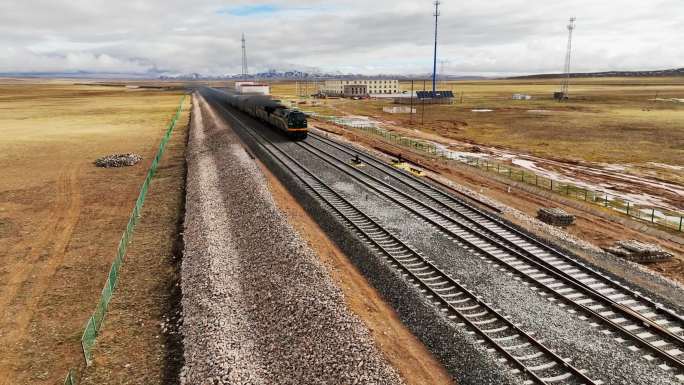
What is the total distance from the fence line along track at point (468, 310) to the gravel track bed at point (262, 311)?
3180 mm

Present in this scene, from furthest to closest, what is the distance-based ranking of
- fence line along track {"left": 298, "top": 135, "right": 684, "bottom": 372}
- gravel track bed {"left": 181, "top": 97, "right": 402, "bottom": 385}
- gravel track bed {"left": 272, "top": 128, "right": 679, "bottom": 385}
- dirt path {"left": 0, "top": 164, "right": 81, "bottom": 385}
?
1. dirt path {"left": 0, "top": 164, "right": 81, "bottom": 385}
2. fence line along track {"left": 298, "top": 135, "right": 684, "bottom": 372}
3. gravel track bed {"left": 272, "top": 128, "right": 679, "bottom": 385}
4. gravel track bed {"left": 181, "top": 97, "right": 402, "bottom": 385}

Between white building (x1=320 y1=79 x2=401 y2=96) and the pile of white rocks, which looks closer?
the pile of white rocks

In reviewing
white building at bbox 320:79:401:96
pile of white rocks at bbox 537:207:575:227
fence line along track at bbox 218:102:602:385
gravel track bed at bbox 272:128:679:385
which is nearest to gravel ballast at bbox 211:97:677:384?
gravel track bed at bbox 272:128:679:385

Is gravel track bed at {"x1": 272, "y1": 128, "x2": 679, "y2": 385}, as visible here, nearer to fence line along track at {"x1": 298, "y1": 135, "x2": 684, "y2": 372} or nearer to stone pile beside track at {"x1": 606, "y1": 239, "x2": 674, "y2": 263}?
fence line along track at {"x1": 298, "y1": 135, "x2": 684, "y2": 372}

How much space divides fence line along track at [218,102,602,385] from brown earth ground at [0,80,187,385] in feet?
37.8

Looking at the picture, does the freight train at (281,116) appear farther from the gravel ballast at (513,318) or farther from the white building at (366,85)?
the white building at (366,85)

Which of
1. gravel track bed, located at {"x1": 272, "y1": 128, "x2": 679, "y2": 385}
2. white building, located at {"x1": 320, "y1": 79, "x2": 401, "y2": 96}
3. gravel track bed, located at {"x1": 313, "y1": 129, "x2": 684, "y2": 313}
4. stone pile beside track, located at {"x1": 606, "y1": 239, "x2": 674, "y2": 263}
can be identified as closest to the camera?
gravel track bed, located at {"x1": 272, "y1": 128, "x2": 679, "y2": 385}

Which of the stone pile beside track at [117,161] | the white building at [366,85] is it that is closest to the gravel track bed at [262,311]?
the stone pile beside track at [117,161]

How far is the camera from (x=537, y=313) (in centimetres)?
1348

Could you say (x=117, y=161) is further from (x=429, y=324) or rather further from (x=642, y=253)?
(x=642, y=253)

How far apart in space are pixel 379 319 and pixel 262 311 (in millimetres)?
3838

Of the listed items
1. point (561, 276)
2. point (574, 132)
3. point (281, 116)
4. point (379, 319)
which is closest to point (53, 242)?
point (379, 319)

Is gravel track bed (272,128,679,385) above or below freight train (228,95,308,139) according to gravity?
below

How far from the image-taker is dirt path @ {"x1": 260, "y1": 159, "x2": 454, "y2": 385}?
11062 mm
